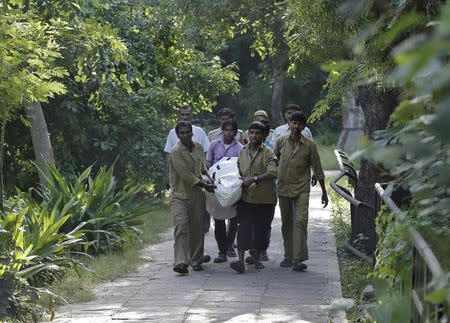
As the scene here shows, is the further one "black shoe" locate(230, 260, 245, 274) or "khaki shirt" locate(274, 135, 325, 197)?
"khaki shirt" locate(274, 135, 325, 197)

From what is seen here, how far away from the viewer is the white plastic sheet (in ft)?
35.9

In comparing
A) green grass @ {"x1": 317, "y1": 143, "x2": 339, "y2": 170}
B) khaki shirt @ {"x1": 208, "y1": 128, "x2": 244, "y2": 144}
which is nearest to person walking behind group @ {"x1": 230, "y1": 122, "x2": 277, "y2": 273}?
khaki shirt @ {"x1": 208, "y1": 128, "x2": 244, "y2": 144}

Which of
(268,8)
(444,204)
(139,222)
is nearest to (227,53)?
(268,8)

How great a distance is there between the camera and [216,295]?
9.45 metres

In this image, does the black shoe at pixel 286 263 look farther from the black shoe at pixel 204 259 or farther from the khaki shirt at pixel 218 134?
the khaki shirt at pixel 218 134

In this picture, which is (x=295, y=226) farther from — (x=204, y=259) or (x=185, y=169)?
(x=185, y=169)

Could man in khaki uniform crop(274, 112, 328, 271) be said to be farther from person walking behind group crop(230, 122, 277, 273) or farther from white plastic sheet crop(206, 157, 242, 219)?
white plastic sheet crop(206, 157, 242, 219)

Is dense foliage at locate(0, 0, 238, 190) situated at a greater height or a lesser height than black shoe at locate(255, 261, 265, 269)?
greater

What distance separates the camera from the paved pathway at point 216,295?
8430 millimetres

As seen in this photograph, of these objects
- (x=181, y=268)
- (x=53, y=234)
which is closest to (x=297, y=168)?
(x=181, y=268)

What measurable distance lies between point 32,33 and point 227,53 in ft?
134

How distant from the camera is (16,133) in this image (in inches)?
668

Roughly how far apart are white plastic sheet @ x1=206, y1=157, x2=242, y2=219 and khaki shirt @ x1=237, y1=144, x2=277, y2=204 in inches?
4.0

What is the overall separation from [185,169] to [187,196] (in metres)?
0.35
